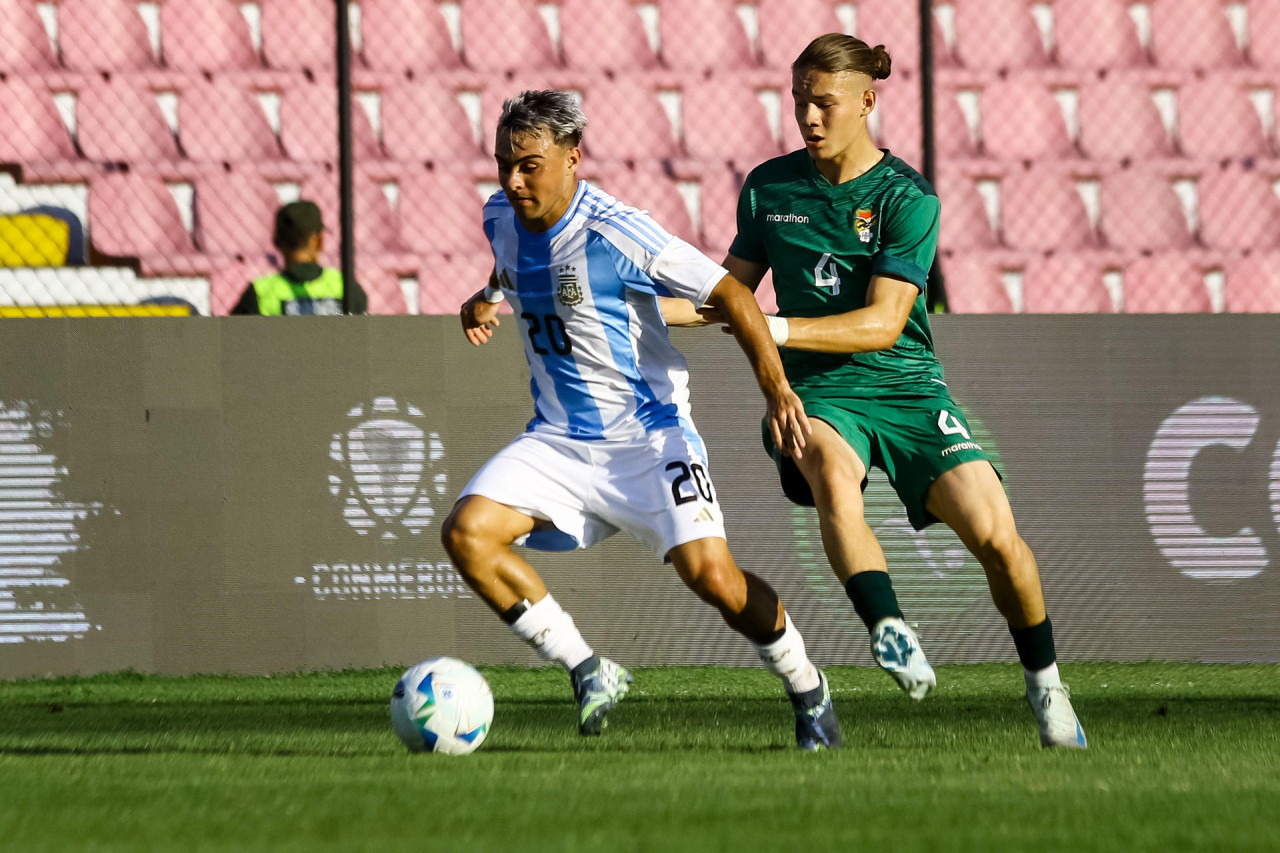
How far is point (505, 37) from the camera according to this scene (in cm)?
1058

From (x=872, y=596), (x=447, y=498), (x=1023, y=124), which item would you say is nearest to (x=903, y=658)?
(x=872, y=596)

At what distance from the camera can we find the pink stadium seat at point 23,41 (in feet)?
32.6

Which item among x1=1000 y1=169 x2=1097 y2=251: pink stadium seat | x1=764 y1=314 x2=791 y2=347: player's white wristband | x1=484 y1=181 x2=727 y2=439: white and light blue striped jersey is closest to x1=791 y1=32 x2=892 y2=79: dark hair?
x1=484 y1=181 x2=727 y2=439: white and light blue striped jersey

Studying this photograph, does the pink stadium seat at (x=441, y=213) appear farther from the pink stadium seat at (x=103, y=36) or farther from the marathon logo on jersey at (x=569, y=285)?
the marathon logo on jersey at (x=569, y=285)

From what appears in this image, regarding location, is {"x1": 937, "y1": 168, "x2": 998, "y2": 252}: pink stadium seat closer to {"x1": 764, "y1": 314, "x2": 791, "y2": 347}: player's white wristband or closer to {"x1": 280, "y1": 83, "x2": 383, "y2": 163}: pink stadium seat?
{"x1": 280, "y1": 83, "x2": 383, "y2": 163}: pink stadium seat

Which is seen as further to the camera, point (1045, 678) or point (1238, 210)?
point (1238, 210)

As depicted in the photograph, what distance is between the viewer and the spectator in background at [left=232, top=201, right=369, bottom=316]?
22.0 ft

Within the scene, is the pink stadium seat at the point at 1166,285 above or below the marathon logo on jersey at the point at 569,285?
below

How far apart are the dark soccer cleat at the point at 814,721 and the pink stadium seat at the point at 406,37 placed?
7.17 metres

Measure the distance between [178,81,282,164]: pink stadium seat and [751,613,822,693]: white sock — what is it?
6.76m

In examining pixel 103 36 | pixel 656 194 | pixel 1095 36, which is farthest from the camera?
pixel 1095 36

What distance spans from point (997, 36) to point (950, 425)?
717cm

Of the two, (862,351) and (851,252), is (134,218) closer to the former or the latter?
(851,252)

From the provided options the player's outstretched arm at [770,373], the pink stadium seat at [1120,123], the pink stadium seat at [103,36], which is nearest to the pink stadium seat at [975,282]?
the pink stadium seat at [1120,123]
